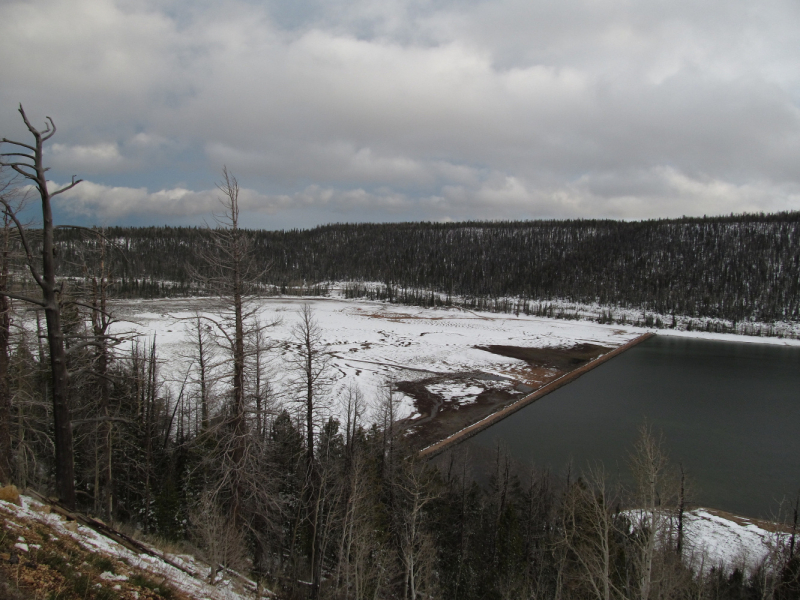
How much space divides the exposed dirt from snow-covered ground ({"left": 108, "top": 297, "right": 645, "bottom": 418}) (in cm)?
80

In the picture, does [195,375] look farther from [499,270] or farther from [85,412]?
[499,270]

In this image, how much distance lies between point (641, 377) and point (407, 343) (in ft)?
106

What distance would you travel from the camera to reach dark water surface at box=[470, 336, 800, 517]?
1090 inches

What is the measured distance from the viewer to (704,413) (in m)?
41.7

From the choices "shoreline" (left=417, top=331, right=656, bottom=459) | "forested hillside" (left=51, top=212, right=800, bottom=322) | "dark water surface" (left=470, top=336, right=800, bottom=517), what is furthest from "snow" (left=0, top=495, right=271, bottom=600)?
"forested hillside" (left=51, top=212, right=800, bottom=322)

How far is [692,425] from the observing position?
38.0 metres

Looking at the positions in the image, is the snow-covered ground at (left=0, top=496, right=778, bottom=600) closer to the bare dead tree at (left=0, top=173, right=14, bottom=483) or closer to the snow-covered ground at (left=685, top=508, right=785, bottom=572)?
the bare dead tree at (left=0, top=173, right=14, bottom=483)

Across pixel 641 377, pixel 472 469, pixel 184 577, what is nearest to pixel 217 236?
pixel 184 577

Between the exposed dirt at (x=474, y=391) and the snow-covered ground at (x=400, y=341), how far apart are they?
0.80 meters

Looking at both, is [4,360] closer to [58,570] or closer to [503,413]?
[58,570]

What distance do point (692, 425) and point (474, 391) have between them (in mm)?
19590

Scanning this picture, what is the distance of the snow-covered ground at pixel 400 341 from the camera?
138ft

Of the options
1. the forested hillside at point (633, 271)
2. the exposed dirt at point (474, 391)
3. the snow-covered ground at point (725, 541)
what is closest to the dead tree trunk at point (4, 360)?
the exposed dirt at point (474, 391)

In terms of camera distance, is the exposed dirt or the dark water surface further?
the exposed dirt
